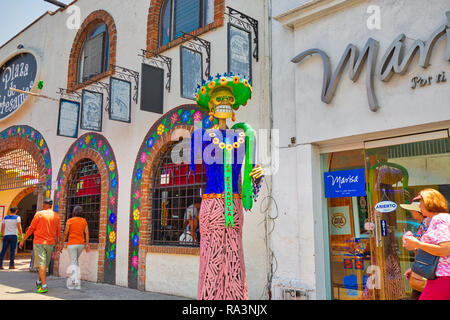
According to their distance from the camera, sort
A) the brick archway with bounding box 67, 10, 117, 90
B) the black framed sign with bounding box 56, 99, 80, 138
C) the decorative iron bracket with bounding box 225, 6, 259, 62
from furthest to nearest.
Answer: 1. the black framed sign with bounding box 56, 99, 80, 138
2. the brick archway with bounding box 67, 10, 117, 90
3. the decorative iron bracket with bounding box 225, 6, 259, 62

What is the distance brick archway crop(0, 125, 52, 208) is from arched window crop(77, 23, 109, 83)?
236 cm

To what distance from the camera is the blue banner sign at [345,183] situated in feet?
18.0

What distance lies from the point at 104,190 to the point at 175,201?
7.64ft

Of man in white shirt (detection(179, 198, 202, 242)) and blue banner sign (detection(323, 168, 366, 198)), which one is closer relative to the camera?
blue banner sign (detection(323, 168, 366, 198))

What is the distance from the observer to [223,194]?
4.21 m

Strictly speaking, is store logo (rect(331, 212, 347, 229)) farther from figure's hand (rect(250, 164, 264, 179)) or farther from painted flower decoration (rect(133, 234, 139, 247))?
painted flower decoration (rect(133, 234, 139, 247))

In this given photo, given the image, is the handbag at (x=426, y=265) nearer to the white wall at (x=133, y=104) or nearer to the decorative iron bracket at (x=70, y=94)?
the white wall at (x=133, y=104)

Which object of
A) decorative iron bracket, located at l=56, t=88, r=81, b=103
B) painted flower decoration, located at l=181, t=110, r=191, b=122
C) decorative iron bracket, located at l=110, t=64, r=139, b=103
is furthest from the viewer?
decorative iron bracket, located at l=56, t=88, r=81, b=103

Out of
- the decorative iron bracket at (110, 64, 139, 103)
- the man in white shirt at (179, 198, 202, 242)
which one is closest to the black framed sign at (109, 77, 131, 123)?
the decorative iron bracket at (110, 64, 139, 103)

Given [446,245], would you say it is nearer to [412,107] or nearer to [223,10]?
[412,107]

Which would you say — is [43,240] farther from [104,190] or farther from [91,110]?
[91,110]

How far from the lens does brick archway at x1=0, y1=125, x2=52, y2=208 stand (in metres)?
11.6

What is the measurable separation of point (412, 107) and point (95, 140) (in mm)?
7582

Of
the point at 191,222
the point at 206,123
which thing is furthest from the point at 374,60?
the point at 191,222
